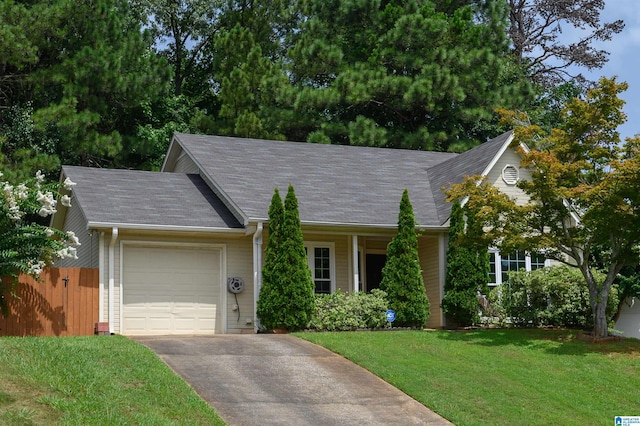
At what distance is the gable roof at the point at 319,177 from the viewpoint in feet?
76.0

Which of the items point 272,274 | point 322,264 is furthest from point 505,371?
point 322,264

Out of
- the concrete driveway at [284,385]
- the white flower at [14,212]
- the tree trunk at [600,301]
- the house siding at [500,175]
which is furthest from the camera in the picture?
the house siding at [500,175]

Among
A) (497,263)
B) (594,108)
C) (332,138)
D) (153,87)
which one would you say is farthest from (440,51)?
(594,108)

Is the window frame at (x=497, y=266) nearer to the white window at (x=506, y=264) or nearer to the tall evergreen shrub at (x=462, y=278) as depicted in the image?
the white window at (x=506, y=264)

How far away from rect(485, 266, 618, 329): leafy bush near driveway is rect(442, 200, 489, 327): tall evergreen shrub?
0.83 metres

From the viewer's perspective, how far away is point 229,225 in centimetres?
2236

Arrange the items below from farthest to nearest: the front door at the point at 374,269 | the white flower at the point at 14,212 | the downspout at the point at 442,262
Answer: the front door at the point at 374,269
the downspout at the point at 442,262
the white flower at the point at 14,212

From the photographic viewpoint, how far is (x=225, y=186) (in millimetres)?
23562

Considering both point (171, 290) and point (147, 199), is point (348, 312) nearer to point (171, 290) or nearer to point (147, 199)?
point (171, 290)

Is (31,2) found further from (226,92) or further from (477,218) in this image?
(477,218)

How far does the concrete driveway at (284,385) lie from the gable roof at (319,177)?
486 centimetres

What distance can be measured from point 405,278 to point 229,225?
435cm

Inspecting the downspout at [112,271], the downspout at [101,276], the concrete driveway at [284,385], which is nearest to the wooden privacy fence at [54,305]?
the downspout at [101,276]

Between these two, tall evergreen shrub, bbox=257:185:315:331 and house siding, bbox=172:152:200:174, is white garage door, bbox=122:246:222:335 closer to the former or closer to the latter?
tall evergreen shrub, bbox=257:185:315:331
